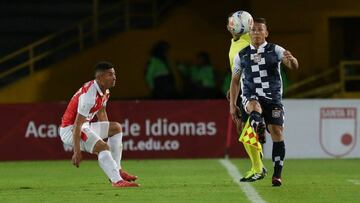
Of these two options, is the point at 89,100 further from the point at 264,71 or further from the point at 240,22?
the point at 240,22

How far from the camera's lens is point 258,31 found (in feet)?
42.1

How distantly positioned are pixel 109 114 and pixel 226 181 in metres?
6.04

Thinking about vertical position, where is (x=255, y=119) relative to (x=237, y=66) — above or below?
below

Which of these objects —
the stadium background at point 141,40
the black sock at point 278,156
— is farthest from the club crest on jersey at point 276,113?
the stadium background at point 141,40

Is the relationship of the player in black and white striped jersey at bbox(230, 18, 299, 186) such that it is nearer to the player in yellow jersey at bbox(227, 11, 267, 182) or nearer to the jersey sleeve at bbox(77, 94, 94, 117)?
the player in yellow jersey at bbox(227, 11, 267, 182)

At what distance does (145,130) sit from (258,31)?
6996mm

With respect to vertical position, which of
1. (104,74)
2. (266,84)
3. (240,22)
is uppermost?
(240,22)

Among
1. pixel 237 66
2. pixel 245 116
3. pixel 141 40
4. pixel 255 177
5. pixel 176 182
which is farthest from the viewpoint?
pixel 141 40

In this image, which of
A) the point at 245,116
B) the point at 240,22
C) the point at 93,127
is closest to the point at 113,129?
the point at 93,127

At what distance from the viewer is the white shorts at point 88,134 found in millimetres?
12961

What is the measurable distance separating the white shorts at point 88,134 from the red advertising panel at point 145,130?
5.93 m

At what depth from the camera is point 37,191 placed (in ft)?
41.6

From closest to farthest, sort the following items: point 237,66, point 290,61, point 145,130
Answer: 1. point 290,61
2. point 237,66
3. point 145,130

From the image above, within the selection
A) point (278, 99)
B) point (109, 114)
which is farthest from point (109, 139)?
point (109, 114)
